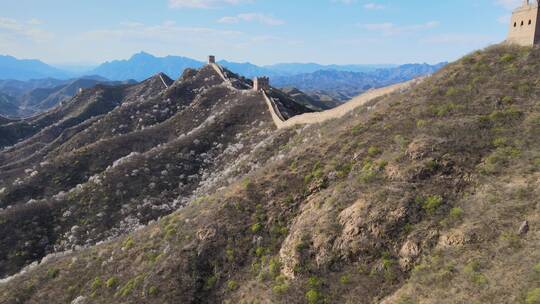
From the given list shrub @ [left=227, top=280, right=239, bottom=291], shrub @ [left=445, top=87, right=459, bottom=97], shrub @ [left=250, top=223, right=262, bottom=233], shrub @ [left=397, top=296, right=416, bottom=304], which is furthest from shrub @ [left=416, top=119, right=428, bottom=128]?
shrub @ [left=227, top=280, right=239, bottom=291]

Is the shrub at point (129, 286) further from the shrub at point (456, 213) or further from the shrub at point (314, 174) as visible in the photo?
the shrub at point (456, 213)

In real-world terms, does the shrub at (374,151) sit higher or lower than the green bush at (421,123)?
lower

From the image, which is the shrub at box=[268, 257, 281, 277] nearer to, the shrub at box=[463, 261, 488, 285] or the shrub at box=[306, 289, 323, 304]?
the shrub at box=[306, 289, 323, 304]

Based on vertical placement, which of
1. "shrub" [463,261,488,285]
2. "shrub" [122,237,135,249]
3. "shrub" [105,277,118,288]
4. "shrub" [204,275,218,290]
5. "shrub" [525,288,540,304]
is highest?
"shrub" [525,288,540,304]

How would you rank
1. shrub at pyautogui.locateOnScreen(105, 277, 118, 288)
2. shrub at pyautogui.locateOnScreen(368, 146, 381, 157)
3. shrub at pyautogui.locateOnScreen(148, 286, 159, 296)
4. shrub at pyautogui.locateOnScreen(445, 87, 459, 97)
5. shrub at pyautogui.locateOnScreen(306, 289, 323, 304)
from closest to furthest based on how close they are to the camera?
shrub at pyautogui.locateOnScreen(306, 289, 323, 304)
shrub at pyautogui.locateOnScreen(148, 286, 159, 296)
shrub at pyautogui.locateOnScreen(368, 146, 381, 157)
shrub at pyautogui.locateOnScreen(105, 277, 118, 288)
shrub at pyautogui.locateOnScreen(445, 87, 459, 97)

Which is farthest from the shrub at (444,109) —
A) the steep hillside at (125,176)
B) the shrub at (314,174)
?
the steep hillside at (125,176)

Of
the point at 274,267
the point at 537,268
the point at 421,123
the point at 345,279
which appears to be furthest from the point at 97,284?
the point at 537,268

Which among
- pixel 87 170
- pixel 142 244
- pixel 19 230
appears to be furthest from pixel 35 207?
pixel 142 244

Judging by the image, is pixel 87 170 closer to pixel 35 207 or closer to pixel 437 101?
pixel 35 207
